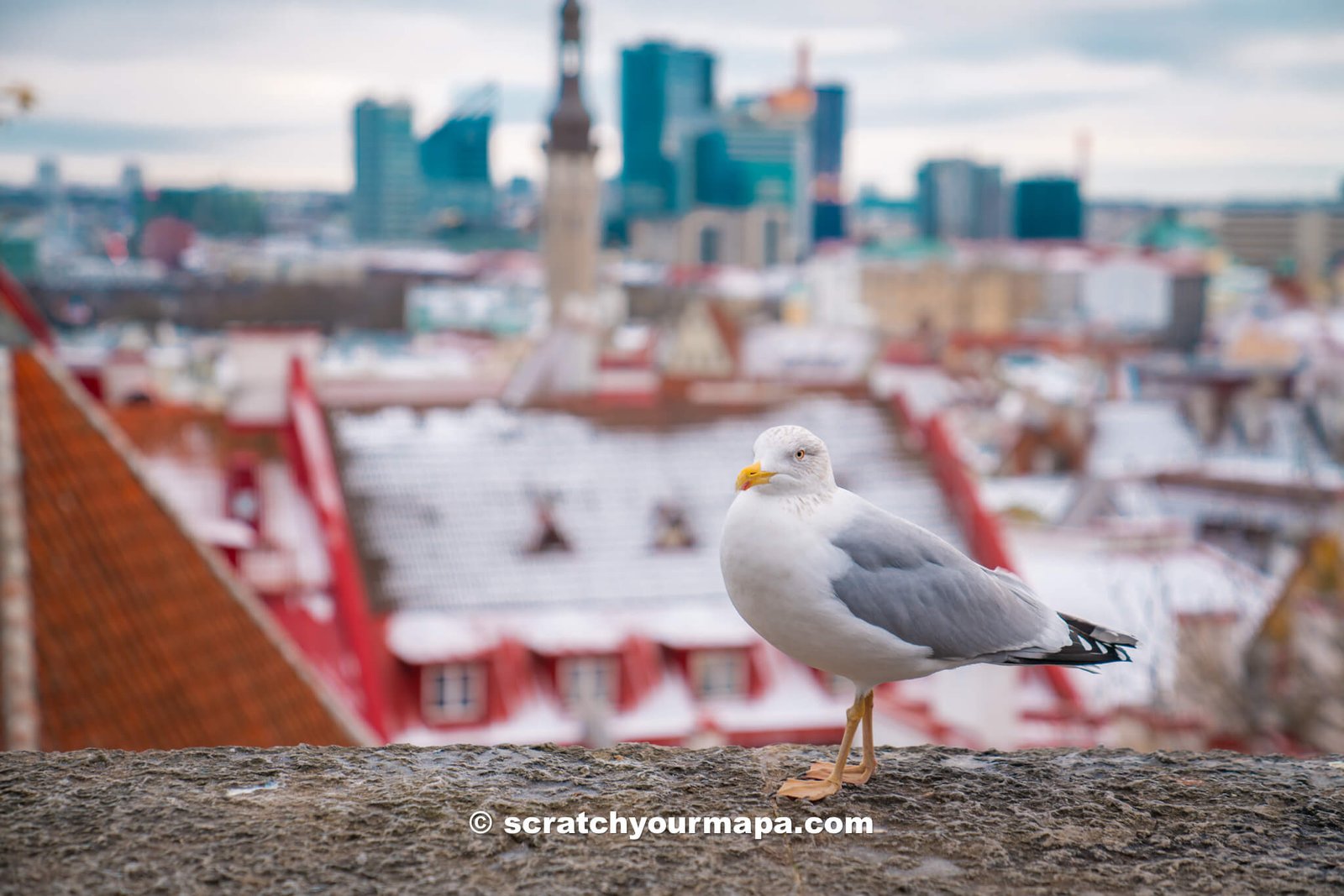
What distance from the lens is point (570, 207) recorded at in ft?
278

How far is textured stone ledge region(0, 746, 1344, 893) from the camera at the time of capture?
2.08 meters

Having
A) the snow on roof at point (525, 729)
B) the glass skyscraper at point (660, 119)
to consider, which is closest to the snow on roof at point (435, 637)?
the snow on roof at point (525, 729)

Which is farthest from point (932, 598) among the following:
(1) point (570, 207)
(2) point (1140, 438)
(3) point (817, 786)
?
(1) point (570, 207)

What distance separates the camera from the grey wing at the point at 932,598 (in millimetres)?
2186

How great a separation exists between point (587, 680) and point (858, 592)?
8.41 metres

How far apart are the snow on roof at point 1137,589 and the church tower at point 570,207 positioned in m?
66.8

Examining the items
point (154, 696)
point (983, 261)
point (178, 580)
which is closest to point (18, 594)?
point (154, 696)

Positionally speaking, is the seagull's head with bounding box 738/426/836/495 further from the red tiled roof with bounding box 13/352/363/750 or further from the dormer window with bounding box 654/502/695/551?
the dormer window with bounding box 654/502/695/551

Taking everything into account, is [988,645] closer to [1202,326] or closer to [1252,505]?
[1252,505]

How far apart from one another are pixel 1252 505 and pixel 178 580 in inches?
561

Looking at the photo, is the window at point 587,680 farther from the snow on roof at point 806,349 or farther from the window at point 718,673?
the snow on roof at point 806,349

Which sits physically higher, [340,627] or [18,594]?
[18,594]

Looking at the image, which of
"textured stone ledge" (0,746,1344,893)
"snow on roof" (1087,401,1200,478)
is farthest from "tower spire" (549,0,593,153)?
"textured stone ledge" (0,746,1344,893)

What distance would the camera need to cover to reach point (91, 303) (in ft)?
233
